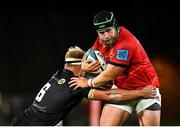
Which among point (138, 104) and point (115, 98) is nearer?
point (115, 98)

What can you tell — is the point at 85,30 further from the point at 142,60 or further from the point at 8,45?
the point at 142,60

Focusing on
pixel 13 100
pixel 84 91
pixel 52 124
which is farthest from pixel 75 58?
pixel 13 100

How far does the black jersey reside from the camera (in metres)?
5.34

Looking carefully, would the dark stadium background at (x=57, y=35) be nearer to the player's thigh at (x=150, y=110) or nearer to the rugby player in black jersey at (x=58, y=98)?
the player's thigh at (x=150, y=110)

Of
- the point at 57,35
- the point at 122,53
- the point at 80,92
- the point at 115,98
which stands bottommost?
the point at 57,35

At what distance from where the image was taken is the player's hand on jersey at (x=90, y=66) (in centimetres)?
550

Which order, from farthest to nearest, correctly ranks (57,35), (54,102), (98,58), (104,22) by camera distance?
(57,35) → (98,58) → (104,22) → (54,102)

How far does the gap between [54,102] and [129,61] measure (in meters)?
0.81

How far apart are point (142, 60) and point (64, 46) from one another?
8.60 metres

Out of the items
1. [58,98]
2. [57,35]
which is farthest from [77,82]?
[57,35]

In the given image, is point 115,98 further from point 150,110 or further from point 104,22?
point 104,22

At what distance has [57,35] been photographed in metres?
14.2

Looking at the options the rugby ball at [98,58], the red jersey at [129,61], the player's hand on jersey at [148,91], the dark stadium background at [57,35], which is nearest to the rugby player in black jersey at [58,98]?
the rugby ball at [98,58]

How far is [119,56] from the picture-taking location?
5.43 m
